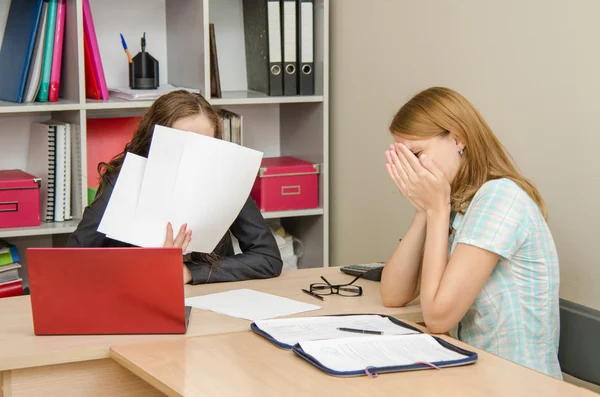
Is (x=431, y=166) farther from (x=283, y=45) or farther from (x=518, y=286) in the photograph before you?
(x=283, y=45)

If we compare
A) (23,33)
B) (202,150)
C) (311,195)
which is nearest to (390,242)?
(311,195)

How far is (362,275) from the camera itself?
212 cm

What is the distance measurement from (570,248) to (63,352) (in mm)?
1259

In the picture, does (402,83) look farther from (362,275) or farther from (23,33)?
(23,33)

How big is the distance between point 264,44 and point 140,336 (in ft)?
5.44

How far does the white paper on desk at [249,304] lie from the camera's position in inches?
68.5

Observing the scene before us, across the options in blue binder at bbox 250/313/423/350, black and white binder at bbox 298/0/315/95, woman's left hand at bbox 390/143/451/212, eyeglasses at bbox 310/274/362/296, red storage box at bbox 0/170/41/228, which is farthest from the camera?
black and white binder at bbox 298/0/315/95

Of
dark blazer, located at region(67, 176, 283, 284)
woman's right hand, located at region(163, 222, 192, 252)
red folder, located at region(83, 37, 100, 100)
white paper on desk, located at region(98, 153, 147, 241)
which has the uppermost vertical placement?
red folder, located at region(83, 37, 100, 100)

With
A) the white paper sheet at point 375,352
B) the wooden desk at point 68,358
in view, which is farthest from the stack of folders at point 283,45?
the white paper sheet at point 375,352

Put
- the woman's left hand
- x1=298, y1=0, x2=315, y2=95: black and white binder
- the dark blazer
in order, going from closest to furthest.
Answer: the woman's left hand → the dark blazer → x1=298, y1=0, x2=315, y2=95: black and white binder

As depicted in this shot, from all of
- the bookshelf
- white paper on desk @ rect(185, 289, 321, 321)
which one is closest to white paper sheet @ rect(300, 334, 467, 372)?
white paper on desk @ rect(185, 289, 321, 321)

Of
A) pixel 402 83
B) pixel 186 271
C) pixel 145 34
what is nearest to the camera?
pixel 186 271

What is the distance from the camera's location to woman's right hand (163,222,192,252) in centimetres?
183

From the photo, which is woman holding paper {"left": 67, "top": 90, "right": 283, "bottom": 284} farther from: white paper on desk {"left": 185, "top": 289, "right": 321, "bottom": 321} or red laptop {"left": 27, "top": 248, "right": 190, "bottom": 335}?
red laptop {"left": 27, "top": 248, "right": 190, "bottom": 335}
